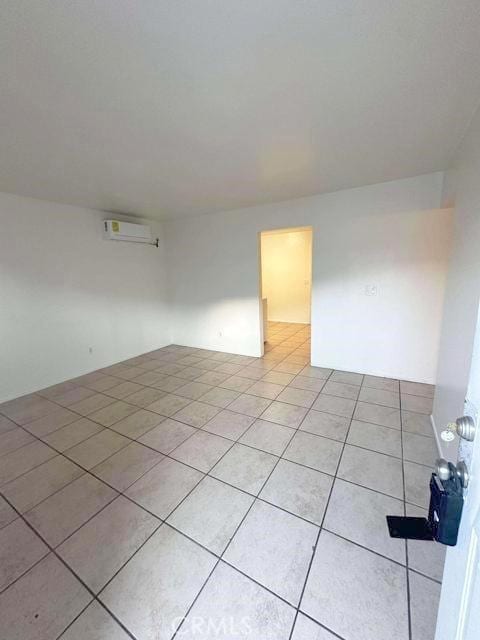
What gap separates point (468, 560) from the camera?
539 millimetres

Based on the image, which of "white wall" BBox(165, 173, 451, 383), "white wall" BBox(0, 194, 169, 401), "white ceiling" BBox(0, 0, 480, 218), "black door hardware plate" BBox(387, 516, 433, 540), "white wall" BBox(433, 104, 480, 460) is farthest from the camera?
"white wall" BBox(0, 194, 169, 401)

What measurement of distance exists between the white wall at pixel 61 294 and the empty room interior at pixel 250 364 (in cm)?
3

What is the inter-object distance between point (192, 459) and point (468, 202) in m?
2.63

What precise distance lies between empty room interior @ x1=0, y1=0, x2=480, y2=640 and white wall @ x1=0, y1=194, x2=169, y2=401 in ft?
0.09

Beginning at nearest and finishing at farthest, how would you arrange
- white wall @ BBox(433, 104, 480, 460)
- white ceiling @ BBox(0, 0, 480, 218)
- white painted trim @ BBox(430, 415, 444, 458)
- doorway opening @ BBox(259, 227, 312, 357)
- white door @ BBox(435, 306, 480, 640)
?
white door @ BBox(435, 306, 480, 640) → white ceiling @ BBox(0, 0, 480, 218) → white wall @ BBox(433, 104, 480, 460) → white painted trim @ BBox(430, 415, 444, 458) → doorway opening @ BBox(259, 227, 312, 357)

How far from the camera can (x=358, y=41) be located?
A: 3.60 ft

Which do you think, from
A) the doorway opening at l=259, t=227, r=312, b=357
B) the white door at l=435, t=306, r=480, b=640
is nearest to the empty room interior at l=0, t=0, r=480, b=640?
the white door at l=435, t=306, r=480, b=640

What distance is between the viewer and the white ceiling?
0.98 metres

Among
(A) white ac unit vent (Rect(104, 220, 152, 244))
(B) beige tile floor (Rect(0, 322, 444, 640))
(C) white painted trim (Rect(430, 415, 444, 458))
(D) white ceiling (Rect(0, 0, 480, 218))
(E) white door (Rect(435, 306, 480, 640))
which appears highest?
(D) white ceiling (Rect(0, 0, 480, 218))

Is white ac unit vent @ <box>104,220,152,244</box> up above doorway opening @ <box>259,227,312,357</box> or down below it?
above

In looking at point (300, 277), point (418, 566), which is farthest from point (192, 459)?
point (300, 277)

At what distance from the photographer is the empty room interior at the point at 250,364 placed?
1.00 metres

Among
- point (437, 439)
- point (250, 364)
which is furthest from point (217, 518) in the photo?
point (250, 364)

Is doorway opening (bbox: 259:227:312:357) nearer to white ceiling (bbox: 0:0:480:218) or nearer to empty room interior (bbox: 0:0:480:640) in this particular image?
empty room interior (bbox: 0:0:480:640)
